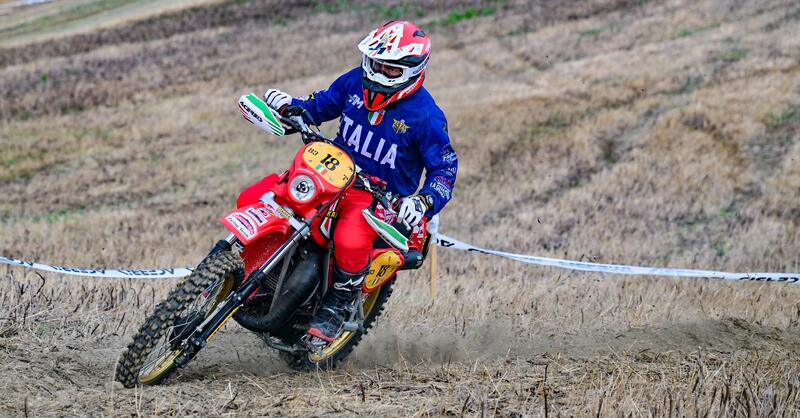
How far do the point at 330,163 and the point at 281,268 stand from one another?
2.71 feet

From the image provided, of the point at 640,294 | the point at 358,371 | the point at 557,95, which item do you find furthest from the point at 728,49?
the point at 358,371

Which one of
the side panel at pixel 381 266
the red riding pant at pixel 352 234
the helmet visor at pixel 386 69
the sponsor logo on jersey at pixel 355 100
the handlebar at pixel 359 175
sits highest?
the helmet visor at pixel 386 69

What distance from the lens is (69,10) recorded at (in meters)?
34.0

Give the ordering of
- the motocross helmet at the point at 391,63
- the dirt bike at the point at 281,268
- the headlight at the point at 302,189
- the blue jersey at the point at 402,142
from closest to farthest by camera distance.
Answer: the dirt bike at the point at 281,268, the headlight at the point at 302,189, the motocross helmet at the point at 391,63, the blue jersey at the point at 402,142

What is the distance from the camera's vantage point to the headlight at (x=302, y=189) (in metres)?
5.57

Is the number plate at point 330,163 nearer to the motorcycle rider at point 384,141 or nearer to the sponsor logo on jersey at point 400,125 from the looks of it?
the motorcycle rider at point 384,141

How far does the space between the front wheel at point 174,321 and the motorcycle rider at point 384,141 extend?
806mm

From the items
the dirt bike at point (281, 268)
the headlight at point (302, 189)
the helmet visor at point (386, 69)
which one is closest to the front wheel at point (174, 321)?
the dirt bike at point (281, 268)

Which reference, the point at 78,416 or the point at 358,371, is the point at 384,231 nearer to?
the point at 358,371

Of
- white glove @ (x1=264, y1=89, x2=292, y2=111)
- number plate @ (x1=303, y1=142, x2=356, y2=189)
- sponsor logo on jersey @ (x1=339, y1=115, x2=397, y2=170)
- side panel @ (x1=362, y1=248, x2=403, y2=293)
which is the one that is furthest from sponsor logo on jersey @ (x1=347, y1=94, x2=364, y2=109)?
side panel @ (x1=362, y1=248, x2=403, y2=293)

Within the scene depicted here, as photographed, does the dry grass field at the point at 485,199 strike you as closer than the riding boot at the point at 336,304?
Yes

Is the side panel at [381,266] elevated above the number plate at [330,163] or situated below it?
below

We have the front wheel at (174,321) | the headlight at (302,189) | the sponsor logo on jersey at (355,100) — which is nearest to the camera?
the front wheel at (174,321)

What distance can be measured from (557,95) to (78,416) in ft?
61.9
